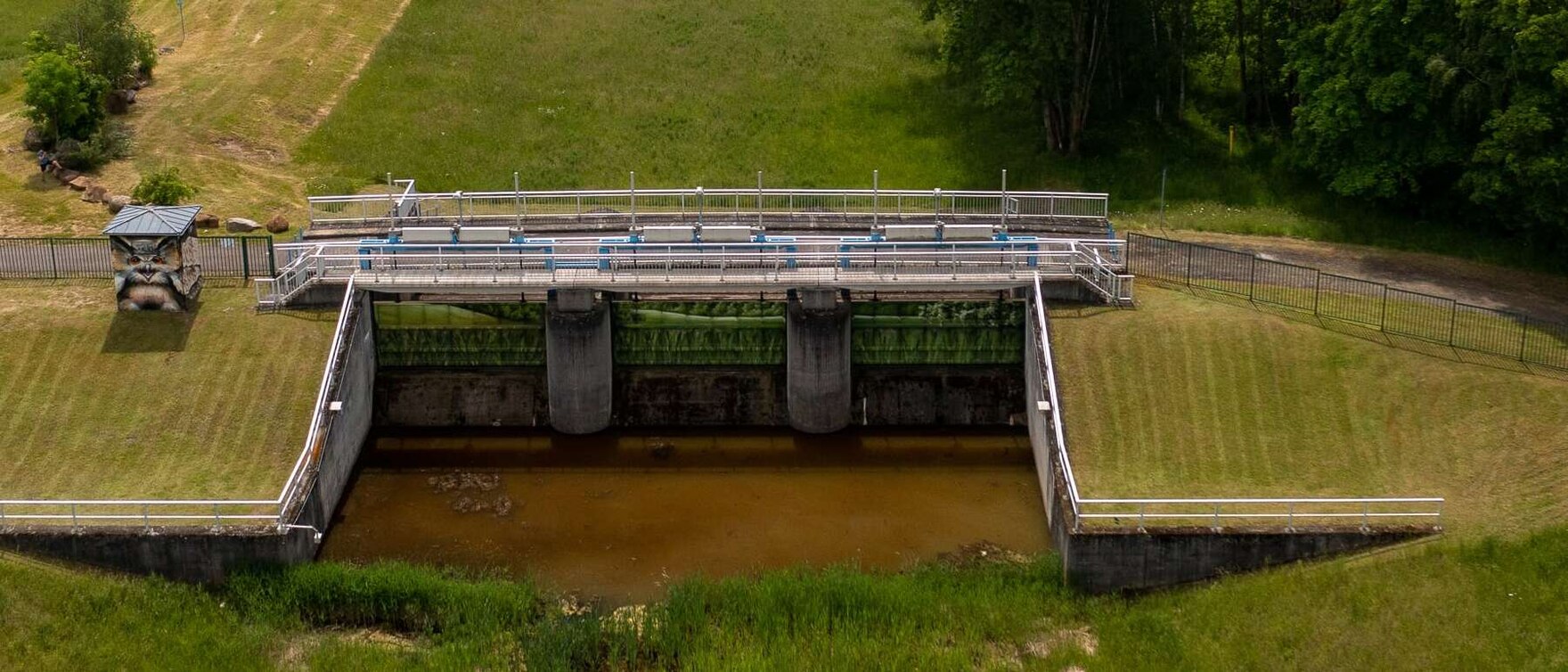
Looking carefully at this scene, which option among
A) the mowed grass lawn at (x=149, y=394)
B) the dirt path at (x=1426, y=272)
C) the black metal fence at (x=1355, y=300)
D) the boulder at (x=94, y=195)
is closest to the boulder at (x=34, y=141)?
the boulder at (x=94, y=195)

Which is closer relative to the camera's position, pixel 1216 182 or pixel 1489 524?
pixel 1489 524

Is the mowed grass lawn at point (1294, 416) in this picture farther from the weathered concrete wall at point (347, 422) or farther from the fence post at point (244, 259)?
the fence post at point (244, 259)

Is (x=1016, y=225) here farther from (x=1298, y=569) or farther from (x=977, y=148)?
(x=1298, y=569)

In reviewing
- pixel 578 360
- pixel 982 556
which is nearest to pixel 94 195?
pixel 578 360

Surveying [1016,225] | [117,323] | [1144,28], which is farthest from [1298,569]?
[1144,28]

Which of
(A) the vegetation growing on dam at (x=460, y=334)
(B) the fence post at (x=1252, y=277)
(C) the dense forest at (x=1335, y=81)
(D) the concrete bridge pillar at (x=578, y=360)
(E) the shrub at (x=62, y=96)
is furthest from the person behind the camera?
(E) the shrub at (x=62, y=96)
